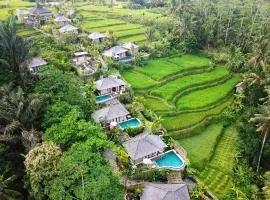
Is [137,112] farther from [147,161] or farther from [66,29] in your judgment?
[66,29]

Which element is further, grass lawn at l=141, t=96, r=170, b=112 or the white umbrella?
grass lawn at l=141, t=96, r=170, b=112

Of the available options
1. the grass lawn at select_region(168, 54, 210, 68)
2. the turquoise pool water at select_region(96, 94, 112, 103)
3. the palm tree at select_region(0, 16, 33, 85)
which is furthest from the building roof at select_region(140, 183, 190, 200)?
the grass lawn at select_region(168, 54, 210, 68)

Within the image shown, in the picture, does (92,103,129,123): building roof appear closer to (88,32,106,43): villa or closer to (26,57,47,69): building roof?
(26,57,47,69): building roof

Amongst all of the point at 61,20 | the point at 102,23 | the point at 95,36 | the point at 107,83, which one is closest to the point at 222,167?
the point at 107,83

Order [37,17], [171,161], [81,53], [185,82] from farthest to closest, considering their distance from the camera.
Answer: [37,17] → [81,53] → [185,82] → [171,161]

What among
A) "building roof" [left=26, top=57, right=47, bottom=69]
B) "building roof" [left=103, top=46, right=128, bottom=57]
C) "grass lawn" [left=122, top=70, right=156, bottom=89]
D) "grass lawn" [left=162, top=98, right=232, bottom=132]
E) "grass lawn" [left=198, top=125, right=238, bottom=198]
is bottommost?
"grass lawn" [left=198, top=125, right=238, bottom=198]

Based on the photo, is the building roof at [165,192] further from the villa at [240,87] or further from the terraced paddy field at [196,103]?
the villa at [240,87]
